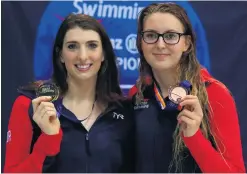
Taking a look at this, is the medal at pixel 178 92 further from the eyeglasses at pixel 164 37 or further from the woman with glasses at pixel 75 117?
the woman with glasses at pixel 75 117

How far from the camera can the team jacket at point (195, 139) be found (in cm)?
152

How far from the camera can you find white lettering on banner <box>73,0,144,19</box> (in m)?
2.58

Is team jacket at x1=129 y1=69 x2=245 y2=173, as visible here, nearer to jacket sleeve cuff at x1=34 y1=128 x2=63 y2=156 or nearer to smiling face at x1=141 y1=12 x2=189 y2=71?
smiling face at x1=141 y1=12 x2=189 y2=71

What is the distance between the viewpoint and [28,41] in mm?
2529

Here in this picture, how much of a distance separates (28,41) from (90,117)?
3.19 feet

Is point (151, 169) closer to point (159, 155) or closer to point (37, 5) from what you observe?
point (159, 155)

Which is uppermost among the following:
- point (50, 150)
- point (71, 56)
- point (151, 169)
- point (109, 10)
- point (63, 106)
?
point (109, 10)

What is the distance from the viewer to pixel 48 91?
5.39ft

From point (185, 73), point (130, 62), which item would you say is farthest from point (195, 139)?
point (130, 62)

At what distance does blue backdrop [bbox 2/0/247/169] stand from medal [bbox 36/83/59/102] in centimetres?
93

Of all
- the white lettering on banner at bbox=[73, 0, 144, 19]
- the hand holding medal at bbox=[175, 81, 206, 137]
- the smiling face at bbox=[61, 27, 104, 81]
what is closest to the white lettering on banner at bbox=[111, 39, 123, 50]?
the white lettering on banner at bbox=[73, 0, 144, 19]

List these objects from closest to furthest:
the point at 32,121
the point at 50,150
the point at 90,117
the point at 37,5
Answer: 1. the point at 50,150
2. the point at 32,121
3. the point at 90,117
4. the point at 37,5

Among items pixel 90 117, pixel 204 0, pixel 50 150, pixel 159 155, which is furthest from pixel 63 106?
pixel 204 0

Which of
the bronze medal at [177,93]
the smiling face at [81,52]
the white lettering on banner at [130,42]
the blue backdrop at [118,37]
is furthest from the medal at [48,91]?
the white lettering on banner at [130,42]
